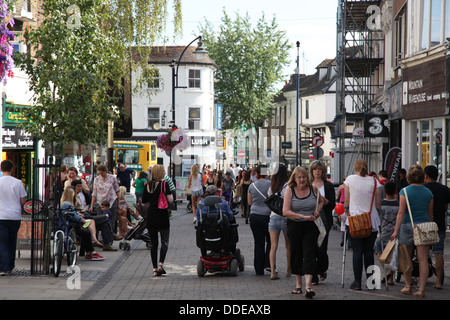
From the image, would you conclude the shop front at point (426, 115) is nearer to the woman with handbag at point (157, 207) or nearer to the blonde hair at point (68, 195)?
the woman with handbag at point (157, 207)

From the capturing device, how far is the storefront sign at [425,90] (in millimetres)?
18734

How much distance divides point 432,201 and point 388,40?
2051cm

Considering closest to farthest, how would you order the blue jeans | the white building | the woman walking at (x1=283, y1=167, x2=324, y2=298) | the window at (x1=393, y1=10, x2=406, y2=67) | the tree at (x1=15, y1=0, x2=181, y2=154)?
the woman walking at (x1=283, y1=167, x2=324, y2=298), the blue jeans, the tree at (x1=15, y1=0, x2=181, y2=154), the window at (x1=393, y1=10, x2=406, y2=67), the white building

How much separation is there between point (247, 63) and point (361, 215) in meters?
56.7

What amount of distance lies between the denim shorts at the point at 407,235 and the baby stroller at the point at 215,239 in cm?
284

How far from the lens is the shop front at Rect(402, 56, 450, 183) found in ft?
62.1

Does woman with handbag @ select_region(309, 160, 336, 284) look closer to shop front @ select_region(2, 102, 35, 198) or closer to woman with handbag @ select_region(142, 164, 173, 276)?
woman with handbag @ select_region(142, 164, 173, 276)

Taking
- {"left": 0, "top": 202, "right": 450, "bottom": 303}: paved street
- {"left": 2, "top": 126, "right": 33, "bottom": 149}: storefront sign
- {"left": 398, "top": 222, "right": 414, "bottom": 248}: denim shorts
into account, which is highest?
{"left": 2, "top": 126, "right": 33, "bottom": 149}: storefront sign

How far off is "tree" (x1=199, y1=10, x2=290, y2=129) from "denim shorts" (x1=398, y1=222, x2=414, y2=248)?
56.0 meters

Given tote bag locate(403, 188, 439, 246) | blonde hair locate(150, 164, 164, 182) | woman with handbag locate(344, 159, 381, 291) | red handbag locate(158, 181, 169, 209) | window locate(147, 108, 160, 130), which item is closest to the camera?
tote bag locate(403, 188, 439, 246)

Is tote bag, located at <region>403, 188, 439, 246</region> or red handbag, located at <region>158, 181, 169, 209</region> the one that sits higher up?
red handbag, located at <region>158, 181, 169, 209</region>

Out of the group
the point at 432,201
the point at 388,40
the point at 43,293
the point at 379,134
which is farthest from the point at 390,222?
the point at 388,40

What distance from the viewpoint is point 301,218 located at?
10.0m

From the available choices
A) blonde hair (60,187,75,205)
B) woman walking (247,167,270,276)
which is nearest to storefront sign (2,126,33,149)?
blonde hair (60,187,75,205)
